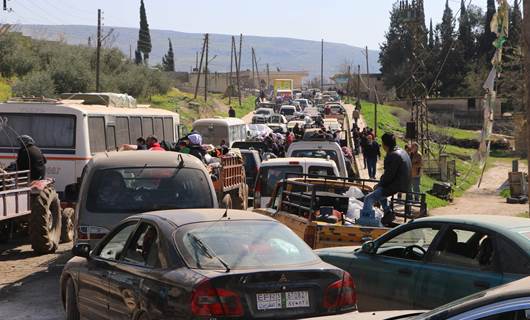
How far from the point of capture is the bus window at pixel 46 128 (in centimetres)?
1888

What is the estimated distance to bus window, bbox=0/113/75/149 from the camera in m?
18.9

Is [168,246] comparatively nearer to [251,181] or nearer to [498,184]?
[251,181]

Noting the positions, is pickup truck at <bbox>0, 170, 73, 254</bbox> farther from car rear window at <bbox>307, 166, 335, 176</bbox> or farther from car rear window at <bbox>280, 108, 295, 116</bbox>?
car rear window at <bbox>280, 108, 295, 116</bbox>

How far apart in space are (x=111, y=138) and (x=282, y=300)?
49.5 feet

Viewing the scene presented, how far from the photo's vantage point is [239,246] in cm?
734

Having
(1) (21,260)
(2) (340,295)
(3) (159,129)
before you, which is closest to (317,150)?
(3) (159,129)

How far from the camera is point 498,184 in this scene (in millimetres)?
46844

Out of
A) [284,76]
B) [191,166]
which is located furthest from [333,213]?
[284,76]

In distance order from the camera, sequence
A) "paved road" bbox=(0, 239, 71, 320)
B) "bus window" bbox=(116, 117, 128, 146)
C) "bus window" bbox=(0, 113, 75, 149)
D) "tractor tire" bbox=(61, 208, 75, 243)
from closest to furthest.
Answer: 1. "paved road" bbox=(0, 239, 71, 320)
2. "tractor tire" bbox=(61, 208, 75, 243)
3. "bus window" bbox=(0, 113, 75, 149)
4. "bus window" bbox=(116, 117, 128, 146)

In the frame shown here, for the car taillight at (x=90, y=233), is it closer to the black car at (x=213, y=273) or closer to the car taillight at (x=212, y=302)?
the black car at (x=213, y=273)

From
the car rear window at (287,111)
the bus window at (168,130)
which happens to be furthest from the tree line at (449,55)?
the bus window at (168,130)

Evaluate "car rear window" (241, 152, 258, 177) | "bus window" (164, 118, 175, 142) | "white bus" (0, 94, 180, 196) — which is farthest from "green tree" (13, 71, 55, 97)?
"white bus" (0, 94, 180, 196)

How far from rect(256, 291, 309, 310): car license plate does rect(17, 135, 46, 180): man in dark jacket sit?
976 cm

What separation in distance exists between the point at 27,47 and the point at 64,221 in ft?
162
